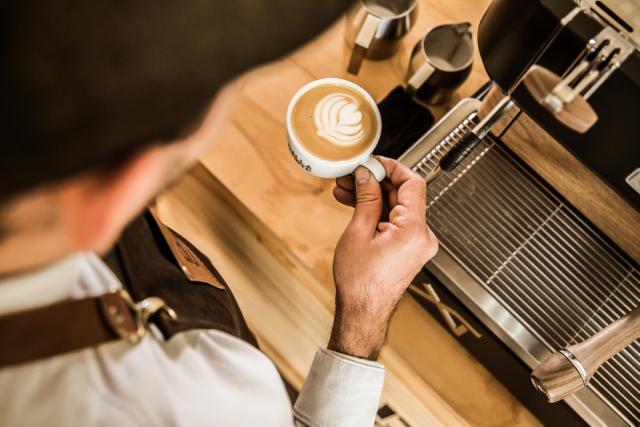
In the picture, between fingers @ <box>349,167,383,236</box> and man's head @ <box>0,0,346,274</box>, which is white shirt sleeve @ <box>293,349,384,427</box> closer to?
fingers @ <box>349,167,383,236</box>

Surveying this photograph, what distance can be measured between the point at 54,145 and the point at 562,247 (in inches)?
30.0

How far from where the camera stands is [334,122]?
2.87ft

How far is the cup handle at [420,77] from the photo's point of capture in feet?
3.15

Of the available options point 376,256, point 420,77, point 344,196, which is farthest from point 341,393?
point 420,77

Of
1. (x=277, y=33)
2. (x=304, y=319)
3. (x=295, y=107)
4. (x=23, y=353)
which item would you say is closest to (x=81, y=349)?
(x=23, y=353)

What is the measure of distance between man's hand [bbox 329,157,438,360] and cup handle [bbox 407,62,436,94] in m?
0.23

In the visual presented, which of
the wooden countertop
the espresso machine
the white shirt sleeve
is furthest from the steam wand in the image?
the white shirt sleeve

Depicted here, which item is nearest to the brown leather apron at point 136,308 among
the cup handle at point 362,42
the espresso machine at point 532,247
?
the espresso machine at point 532,247

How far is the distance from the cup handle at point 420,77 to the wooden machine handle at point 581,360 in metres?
0.52

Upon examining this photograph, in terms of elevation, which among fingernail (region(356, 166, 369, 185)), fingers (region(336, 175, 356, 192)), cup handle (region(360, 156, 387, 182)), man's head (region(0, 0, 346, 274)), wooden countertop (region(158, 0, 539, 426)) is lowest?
wooden countertop (region(158, 0, 539, 426))

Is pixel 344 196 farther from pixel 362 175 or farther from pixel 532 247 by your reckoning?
pixel 532 247

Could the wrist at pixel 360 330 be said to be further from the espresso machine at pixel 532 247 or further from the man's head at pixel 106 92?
the man's head at pixel 106 92

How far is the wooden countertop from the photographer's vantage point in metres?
0.96

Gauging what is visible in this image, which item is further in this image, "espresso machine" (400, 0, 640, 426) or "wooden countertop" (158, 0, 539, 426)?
"wooden countertop" (158, 0, 539, 426)
